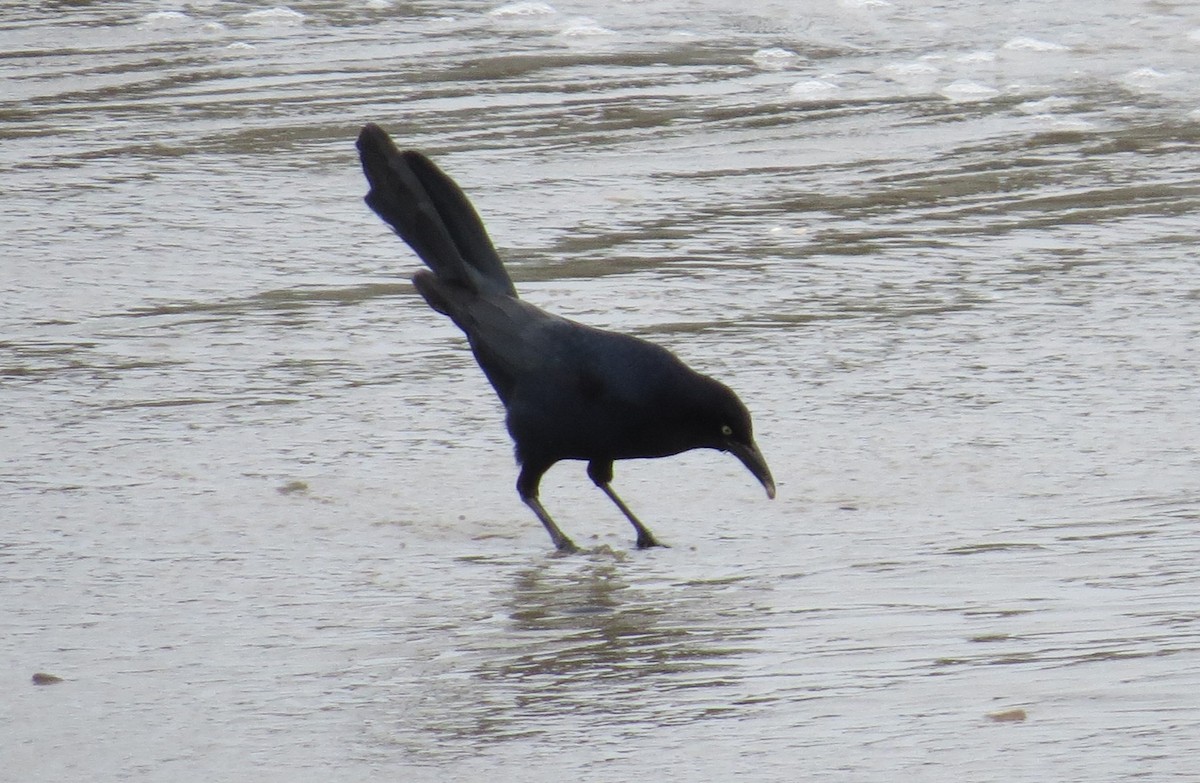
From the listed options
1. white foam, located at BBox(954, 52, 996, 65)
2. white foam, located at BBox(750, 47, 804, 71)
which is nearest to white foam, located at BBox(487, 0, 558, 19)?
white foam, located at BBox(750, 47, 804, 71)

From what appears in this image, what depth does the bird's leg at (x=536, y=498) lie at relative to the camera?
3.87m

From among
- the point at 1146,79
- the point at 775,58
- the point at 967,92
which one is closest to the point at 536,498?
the point at 967,92

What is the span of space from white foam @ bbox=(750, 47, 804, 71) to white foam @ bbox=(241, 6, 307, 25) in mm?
2616

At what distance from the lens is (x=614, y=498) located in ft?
13.0

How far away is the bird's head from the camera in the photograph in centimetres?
381

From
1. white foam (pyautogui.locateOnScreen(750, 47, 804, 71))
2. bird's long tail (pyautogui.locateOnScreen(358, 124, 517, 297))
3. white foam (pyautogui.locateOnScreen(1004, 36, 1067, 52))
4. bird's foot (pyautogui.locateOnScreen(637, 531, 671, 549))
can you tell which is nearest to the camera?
bird's foot (pyautogui.locateOnScreen(637, 531, 671, 549))

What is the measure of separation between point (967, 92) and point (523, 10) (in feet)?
10.0

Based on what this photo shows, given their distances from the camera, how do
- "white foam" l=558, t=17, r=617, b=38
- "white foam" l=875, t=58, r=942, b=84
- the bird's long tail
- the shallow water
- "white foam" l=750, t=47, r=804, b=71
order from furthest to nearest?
"white foam" l=558, t=17, r=617, b=38 < "white foam" l=750, t=47, r=804, b=71 < "white foam" l=875, t=58, r=942, b=84 < the bird's long tail < the shallow water

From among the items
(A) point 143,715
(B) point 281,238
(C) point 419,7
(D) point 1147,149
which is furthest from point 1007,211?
(C) point 419,7

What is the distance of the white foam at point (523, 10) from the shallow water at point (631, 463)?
5.34ft

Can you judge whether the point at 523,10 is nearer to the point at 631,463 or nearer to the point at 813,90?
the point at 813,90

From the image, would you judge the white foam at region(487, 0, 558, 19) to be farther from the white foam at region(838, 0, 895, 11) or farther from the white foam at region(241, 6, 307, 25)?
the white foam at region(838, 0, 895, 11)

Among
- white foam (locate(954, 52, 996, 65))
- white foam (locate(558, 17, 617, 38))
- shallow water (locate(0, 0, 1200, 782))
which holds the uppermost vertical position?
white foam (locate(558, 17, 617, 38))

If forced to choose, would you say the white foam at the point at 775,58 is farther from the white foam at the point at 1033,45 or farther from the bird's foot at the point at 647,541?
the bird's foot at the point at 647,541
